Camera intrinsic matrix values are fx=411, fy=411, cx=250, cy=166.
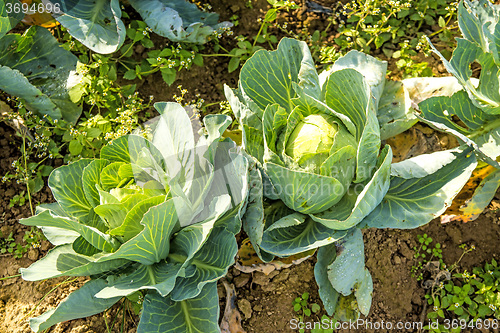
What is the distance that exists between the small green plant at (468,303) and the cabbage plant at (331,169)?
80 cm

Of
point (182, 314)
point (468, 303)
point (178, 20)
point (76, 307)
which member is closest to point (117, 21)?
point (178, 20)

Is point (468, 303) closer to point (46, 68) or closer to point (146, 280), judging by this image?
point (146, 280)

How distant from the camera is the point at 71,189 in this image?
218cm

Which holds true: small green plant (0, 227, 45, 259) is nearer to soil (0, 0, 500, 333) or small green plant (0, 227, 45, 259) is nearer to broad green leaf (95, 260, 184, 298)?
soil (0, 0, 500, 333)

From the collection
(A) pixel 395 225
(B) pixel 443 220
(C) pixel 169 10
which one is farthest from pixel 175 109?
(B) pixel 443 220

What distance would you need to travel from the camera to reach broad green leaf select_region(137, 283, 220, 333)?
6.73ft

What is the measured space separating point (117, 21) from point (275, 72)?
1.09m

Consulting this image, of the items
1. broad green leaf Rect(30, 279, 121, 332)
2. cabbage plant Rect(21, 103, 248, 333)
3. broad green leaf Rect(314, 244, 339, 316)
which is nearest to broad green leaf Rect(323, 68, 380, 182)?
broad green leaf Rect(314, 244, 339, 316)

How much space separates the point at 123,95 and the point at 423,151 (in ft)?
6.86

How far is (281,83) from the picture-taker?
Result: 2424 mm

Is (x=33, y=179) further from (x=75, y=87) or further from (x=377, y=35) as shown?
(x=377, y=35)

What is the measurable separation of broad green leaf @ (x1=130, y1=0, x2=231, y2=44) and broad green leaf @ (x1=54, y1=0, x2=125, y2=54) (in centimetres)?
20

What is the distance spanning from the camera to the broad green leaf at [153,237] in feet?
5.80

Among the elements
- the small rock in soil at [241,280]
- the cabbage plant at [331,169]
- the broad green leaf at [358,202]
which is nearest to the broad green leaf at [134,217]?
the cabbage plant at [331,169]
